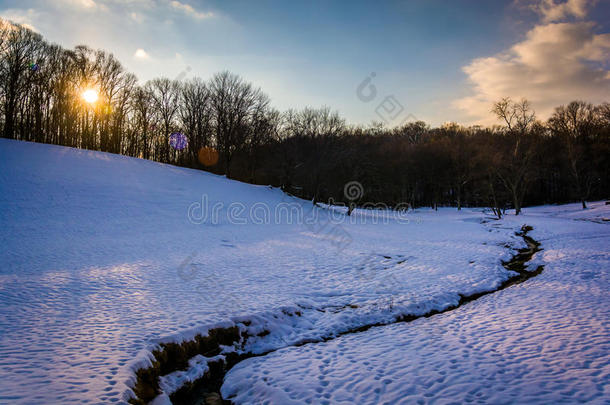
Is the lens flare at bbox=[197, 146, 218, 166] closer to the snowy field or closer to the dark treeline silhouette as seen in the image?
the dark treeline silhouette

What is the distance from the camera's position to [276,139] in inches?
1724

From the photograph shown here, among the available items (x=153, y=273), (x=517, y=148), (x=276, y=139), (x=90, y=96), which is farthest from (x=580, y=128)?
(x=90, y=96)

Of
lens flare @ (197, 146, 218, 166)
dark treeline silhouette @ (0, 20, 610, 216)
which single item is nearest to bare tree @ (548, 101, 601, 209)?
dark treeline silhouette @ (0, 20, 610, 216)

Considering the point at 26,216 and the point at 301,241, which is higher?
the point at 26,216

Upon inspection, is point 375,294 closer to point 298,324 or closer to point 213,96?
point 298,324

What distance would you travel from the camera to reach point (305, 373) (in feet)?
20.3

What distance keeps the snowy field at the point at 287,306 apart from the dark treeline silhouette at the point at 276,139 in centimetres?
1857

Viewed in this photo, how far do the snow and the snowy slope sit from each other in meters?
1.17

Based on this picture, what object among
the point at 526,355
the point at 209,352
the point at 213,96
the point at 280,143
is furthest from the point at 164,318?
the point at 213,96

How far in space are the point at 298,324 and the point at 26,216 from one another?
1827 cm

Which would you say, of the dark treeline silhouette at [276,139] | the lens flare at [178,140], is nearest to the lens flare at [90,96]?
the dark treeline silhouette at [276,139]

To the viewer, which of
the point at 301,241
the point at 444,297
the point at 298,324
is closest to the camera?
the point at 298,324

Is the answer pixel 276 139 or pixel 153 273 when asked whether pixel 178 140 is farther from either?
pixel 153 273

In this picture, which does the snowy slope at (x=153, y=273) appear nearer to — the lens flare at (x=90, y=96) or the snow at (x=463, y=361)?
the snow at (x=463, y=361)
